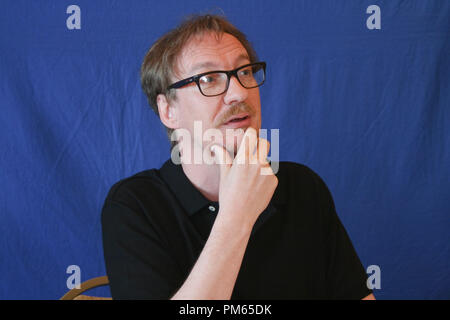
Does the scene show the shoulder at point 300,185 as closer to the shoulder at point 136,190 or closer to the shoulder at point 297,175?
the shoulder at point 297,175

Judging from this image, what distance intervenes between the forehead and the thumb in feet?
0.71

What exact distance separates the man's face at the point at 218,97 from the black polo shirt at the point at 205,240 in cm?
17

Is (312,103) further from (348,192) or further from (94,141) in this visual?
(94,141)

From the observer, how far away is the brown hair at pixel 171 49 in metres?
1.07

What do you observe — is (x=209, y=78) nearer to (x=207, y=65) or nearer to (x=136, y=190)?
(x=207, y=65)

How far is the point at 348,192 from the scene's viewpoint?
173 cm

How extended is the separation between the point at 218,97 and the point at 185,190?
0.26 meters

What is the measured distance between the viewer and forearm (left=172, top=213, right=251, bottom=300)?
73 cm

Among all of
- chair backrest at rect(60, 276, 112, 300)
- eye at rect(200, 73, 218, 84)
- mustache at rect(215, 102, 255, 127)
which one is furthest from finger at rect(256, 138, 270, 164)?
chair backrest at rect(60, 276, 112, 300)

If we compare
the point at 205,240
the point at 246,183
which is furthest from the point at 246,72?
the point at 205,240

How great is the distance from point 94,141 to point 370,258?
137cm

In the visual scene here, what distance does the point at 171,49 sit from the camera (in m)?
1.08

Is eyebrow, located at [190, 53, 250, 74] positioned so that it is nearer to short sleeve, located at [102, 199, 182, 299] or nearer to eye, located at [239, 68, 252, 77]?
eye, located at [239, 68, 252, 77]

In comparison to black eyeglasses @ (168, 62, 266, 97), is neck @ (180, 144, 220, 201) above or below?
below
